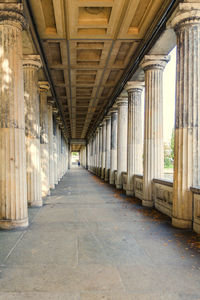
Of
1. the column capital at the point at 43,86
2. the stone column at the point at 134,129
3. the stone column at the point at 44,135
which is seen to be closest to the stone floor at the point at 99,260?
the stone column at the point at 44,135

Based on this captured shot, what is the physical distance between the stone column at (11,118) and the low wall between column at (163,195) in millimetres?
4725

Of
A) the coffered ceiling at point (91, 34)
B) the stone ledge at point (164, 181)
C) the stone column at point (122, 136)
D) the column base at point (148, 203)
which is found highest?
→ the coffered ceiling at point (91, 34)

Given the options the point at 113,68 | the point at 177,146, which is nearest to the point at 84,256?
the point at 177,146

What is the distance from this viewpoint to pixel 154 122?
9836 mm

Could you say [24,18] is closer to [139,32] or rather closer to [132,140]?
[139,32]

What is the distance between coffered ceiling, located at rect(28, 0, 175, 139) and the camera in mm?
7705

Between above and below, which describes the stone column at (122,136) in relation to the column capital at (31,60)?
below

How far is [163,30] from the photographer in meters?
7.82

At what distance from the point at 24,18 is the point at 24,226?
19.1ft

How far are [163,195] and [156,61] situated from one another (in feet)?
17.1

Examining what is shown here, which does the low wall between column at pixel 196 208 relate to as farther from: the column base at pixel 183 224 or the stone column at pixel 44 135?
the stone column at pixel 44 135

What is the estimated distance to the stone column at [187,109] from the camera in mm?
6605

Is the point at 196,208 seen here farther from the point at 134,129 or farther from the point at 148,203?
the point at 134,129

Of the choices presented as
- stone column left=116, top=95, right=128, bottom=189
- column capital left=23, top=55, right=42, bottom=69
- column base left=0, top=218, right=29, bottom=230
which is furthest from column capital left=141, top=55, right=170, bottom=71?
column base left=0, top=218, right=29, bottom=230
